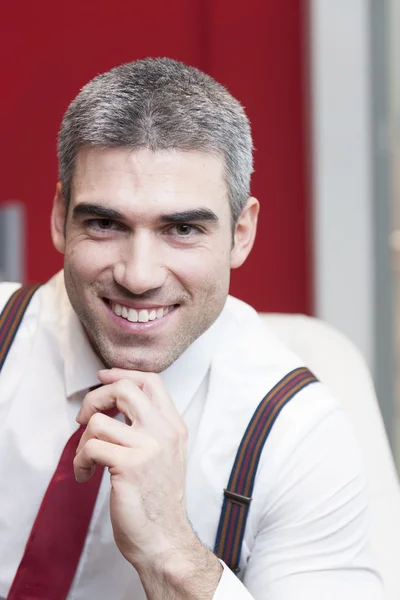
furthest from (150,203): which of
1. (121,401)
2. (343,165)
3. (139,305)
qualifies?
(343,165)

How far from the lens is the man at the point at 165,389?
3.55ft

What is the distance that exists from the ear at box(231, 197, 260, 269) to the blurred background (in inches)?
45.7

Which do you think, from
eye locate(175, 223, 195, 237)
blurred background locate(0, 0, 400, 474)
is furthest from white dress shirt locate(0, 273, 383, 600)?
blurred background locate(0, 0, 400, 474)

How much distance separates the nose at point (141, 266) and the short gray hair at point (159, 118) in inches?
4.5

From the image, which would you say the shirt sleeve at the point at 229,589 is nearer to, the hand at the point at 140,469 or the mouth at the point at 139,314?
the hand at the point at 140,469

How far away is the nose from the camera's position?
→ 3.56ft

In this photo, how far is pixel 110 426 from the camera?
3.49 ft

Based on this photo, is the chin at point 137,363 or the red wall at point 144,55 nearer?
the chin at point 137,363

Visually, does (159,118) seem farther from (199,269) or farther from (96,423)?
(96,423)

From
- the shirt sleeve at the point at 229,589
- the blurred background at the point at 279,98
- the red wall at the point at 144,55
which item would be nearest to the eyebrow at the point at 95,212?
the shirt sleeve at the point at 229,589

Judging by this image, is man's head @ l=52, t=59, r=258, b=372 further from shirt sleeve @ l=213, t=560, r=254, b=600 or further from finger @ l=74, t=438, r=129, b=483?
shirt sleeve @ l=213, t=560, r=254, b=600

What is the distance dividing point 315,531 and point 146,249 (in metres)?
0.41

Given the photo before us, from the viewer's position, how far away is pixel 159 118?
1100mm

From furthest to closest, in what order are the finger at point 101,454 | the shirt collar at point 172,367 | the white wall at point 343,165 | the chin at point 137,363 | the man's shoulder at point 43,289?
the white wall at point 343,165 < the man's shoulder at point 43,289 < the shirt collar at point 172,367 < the chin at point 137,363 < the finger at point 101,454
